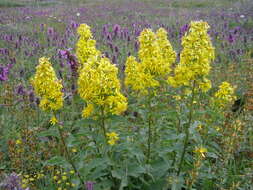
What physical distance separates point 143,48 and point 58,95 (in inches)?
34.9

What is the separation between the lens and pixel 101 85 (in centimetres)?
237

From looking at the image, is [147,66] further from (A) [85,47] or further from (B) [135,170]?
(B) [135,170]

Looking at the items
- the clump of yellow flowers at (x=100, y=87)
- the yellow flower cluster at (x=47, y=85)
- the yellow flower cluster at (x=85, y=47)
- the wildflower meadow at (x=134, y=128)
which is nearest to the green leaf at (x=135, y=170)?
the wildflower meadow at (x=134, y=128)

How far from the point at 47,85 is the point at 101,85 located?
49cm

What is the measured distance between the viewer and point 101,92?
2.41 meters

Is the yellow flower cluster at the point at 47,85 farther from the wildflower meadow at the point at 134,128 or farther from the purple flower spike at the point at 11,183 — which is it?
the purple flower spike at the point at 11,183

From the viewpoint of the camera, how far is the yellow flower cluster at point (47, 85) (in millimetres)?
2523

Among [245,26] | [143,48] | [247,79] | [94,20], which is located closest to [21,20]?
[94,20]

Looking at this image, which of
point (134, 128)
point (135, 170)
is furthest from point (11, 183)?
point (134, 128)

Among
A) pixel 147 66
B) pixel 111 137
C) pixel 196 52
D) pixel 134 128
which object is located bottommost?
pixel 134 128

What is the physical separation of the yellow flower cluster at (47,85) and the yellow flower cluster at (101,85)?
0.83 feet

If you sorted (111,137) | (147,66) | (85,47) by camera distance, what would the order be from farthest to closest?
(85,47) → (147,66) → (111,137)

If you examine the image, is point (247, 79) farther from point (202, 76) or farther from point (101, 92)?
point (101, 92)

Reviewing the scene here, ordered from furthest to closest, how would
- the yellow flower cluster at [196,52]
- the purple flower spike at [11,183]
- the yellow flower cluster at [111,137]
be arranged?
the yellow flower cluster at [196,52]
the yellow flower cluster at [111,137]
the purple flower spike at [11,183]
